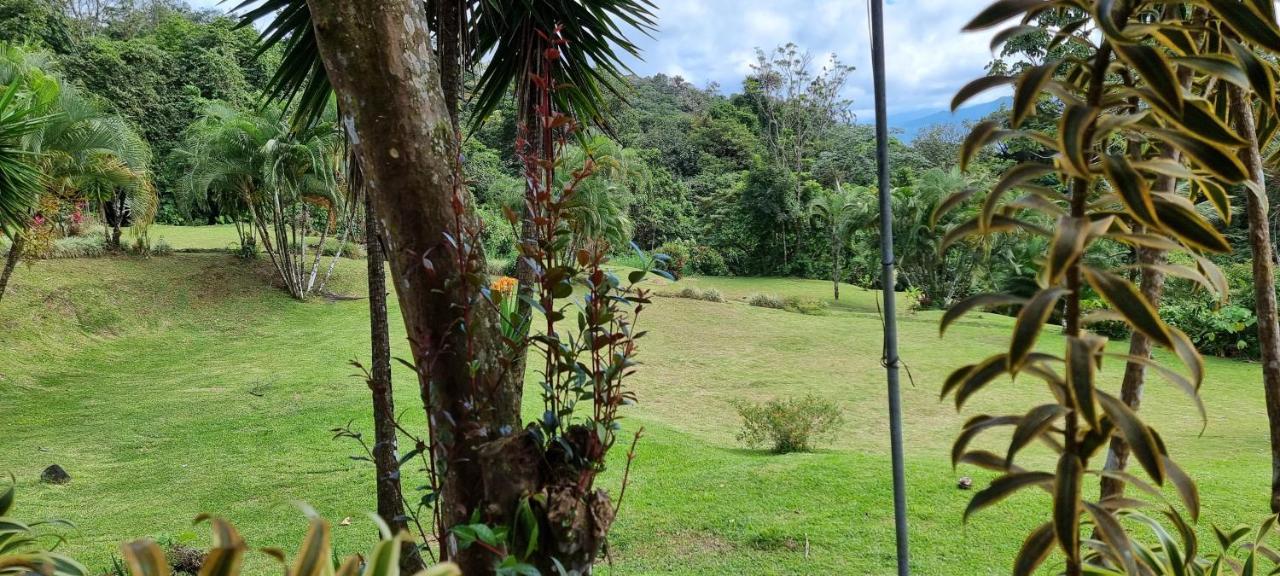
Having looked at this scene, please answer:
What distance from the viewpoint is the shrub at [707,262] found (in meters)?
19.6

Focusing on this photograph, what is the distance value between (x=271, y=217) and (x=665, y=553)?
11.2 meters

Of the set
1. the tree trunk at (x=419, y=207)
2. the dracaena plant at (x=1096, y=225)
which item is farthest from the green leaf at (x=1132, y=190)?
the tree trunk at (x=419, y=207)

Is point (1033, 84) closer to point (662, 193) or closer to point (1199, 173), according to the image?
point (1199, 173)

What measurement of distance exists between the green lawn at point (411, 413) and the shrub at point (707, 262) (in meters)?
7.13

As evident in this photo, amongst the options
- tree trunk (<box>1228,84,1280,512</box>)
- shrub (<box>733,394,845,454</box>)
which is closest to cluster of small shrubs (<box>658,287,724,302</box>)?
shrub (<box>733,394,845,454</box>)

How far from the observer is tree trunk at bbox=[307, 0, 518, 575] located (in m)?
1.48

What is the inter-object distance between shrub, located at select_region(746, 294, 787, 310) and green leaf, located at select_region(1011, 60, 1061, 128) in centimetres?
1239

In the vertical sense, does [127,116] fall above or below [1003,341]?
above

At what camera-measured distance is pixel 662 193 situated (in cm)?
2188

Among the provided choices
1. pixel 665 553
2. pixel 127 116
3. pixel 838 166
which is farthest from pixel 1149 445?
pixel 838 166

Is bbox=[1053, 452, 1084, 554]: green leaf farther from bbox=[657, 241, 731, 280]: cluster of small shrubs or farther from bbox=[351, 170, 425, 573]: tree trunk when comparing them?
bbox=[657, 241, 731, 280]: cluster of small shrubs

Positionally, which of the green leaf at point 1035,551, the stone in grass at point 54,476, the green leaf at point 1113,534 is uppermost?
the green leaf at point 1113,534

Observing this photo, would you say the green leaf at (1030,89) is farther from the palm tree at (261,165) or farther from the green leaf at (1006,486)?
the palm tree at (261,165)

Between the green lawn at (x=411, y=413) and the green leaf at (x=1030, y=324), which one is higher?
the green leaf at (x=1030, y=324)
